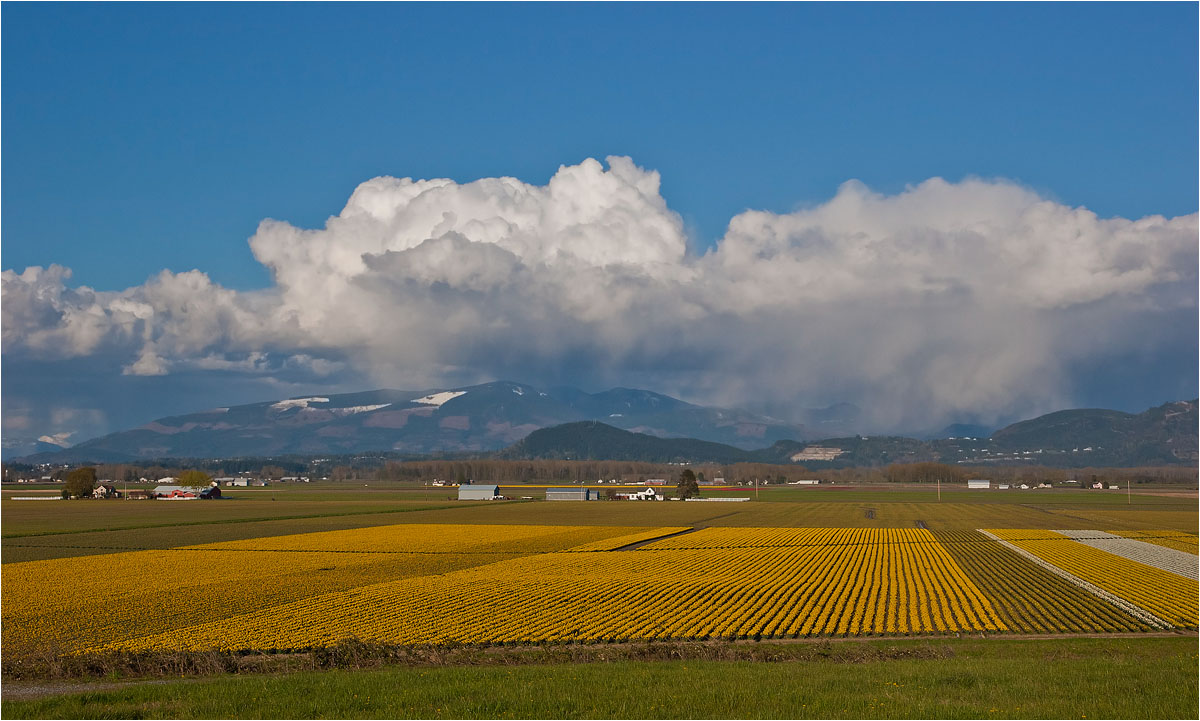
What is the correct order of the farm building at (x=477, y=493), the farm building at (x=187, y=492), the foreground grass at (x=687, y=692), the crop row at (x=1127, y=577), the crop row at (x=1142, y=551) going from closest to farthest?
the foreground grass at (x=687, y=692), the crop row at (x=1127, y=577), the crop row at (x=1142, y=551), the farm building at (x=477, y=493), the farm building at (x=187, y=492)

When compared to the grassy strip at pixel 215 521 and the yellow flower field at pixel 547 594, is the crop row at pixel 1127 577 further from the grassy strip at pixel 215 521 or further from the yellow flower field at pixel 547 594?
the grassy strip at pixel 215 521

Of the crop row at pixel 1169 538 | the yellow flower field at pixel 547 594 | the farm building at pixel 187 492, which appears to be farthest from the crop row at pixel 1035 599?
the farm building at pixel 187 492

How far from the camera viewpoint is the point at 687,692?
934 inches

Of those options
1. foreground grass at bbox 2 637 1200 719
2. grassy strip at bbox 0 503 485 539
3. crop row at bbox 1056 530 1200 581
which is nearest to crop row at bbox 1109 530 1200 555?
crop row at bbox 1056 530 1200 581

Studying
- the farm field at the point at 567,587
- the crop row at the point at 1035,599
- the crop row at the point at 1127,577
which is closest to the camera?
the farm field at the point at 567,587

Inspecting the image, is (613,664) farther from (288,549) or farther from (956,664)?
(288,549)

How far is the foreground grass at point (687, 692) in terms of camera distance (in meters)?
21.6

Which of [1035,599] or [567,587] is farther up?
[567,587]

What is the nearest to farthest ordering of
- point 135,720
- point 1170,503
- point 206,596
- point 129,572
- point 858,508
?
point 135,720
point 206,596
point 129,572
point 858,508
point 1170,503

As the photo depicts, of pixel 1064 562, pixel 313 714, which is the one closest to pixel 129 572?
pixel 313 714

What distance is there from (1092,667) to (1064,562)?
122 feet

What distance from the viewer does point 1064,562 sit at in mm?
60969

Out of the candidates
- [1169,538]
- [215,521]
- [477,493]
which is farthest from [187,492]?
[1169,538]

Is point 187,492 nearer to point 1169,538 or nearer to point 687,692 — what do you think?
point 1169,538
